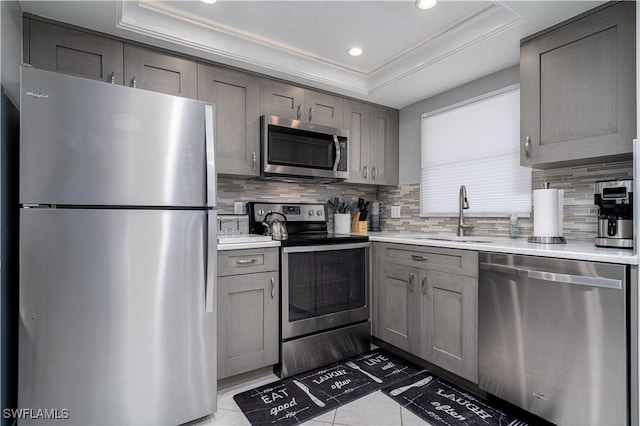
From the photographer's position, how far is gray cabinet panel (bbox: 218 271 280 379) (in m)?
2.06

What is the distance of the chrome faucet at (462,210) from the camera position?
2656 millimetres

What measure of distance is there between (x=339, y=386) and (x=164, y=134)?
5.94ft

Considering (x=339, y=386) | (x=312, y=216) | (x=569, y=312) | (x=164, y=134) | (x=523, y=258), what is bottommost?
(x=339, y=386)

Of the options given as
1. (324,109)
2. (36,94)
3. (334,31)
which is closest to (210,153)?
(36,94)

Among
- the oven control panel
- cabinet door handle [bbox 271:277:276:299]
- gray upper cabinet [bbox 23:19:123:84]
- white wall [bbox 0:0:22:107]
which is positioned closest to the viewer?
white wall [bbox 0:0:22:107]

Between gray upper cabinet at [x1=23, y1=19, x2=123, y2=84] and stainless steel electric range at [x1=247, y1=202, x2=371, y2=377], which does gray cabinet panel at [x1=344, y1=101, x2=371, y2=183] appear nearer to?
stainless steel electric range at [x1=247, y1=202, x2=371, y2=377]

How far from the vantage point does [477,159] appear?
274 cm

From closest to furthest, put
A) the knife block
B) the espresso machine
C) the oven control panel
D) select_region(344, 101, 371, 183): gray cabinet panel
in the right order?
the espresso machine < the oven control panel < select_region(344, 101, 371, 183): gray cabinet panel < the knife block

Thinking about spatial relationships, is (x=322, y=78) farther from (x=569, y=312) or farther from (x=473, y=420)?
(x=473, y=420)

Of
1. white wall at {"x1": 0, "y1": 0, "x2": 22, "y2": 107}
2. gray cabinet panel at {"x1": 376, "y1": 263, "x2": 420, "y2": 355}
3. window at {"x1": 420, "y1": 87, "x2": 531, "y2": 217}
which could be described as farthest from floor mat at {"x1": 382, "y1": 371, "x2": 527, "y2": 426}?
white wall at {"x1": 0, "y1": 0, "x2": 22, "y2": 107}

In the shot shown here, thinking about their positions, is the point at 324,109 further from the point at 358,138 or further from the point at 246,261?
the point at 246,261

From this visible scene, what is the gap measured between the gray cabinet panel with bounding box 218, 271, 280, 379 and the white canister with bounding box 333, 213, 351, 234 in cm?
109

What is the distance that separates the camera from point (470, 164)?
2.79m

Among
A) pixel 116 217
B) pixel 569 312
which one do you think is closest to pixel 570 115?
pixel 569 312
